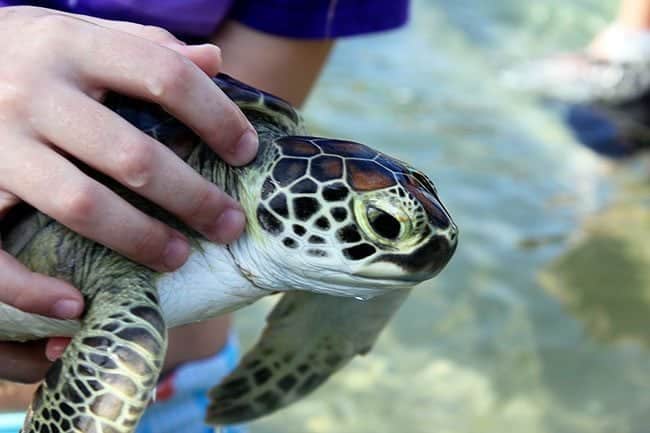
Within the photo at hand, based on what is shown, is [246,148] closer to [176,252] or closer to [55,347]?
[176,252]

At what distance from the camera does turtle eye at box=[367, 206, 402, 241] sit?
37.7 inches

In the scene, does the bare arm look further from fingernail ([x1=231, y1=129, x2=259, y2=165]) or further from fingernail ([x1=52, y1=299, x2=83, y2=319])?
fingernail ([x1=52, y1=299, x2=83, y2=319])

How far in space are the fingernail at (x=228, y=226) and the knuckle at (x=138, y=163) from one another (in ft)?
0.34

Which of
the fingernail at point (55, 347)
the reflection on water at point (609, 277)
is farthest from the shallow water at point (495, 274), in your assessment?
the fingernail at point (55, 347)

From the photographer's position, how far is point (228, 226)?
99 centimetres

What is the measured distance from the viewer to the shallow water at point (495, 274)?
7.32 feet

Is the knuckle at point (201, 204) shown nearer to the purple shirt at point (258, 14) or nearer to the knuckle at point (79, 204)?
the knuckle at point (79, 204)

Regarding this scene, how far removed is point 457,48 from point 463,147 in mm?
1354

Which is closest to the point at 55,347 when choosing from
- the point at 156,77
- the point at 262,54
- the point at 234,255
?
the point at 234,255

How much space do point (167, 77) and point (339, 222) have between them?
234 mm

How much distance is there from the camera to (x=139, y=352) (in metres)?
0.91

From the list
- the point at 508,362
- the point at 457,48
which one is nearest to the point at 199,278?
the point at 508,362

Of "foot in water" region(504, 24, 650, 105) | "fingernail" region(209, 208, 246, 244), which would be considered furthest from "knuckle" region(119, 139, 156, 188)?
"foot in water" region(504, 24, 650, 105)

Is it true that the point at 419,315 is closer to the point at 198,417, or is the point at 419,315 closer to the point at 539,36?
the point at 198,417
